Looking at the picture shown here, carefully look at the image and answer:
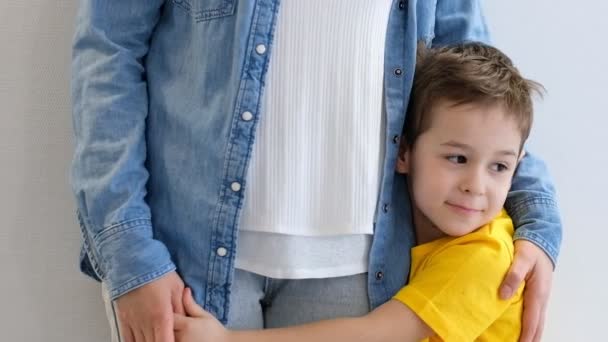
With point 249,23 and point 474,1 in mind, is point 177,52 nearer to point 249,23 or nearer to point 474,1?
point 249,23

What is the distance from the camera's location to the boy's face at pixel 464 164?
38.1 inches

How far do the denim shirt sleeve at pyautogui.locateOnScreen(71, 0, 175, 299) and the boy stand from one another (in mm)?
90

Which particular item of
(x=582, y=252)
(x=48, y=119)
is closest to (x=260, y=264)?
(x=48, y=119)

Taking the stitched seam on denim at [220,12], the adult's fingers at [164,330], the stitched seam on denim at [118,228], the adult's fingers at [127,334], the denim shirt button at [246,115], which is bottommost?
the adult's fingers at [127,334]

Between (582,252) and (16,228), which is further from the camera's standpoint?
(582,252)

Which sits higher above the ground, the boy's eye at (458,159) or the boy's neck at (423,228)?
the boy's eye at (458,159)

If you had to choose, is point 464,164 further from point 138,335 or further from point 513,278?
point 138,335

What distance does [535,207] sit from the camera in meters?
1.05

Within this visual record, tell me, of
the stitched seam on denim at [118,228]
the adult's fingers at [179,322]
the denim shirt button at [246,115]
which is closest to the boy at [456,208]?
the adult's fingers at [179,322]

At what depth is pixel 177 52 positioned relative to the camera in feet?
3.23

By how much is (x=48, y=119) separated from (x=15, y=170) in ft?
0.36

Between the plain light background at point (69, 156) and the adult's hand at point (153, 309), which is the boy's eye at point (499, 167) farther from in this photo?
the adult's hand at point (153, 309)

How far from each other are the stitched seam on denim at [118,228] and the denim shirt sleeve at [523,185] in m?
0.55

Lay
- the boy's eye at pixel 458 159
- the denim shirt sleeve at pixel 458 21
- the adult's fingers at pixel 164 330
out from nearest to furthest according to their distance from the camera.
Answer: the adult's fingers at pixel 164 330
the boy's eye at pixel 458 159
the denim shirt sleeve at pixel 458 21
